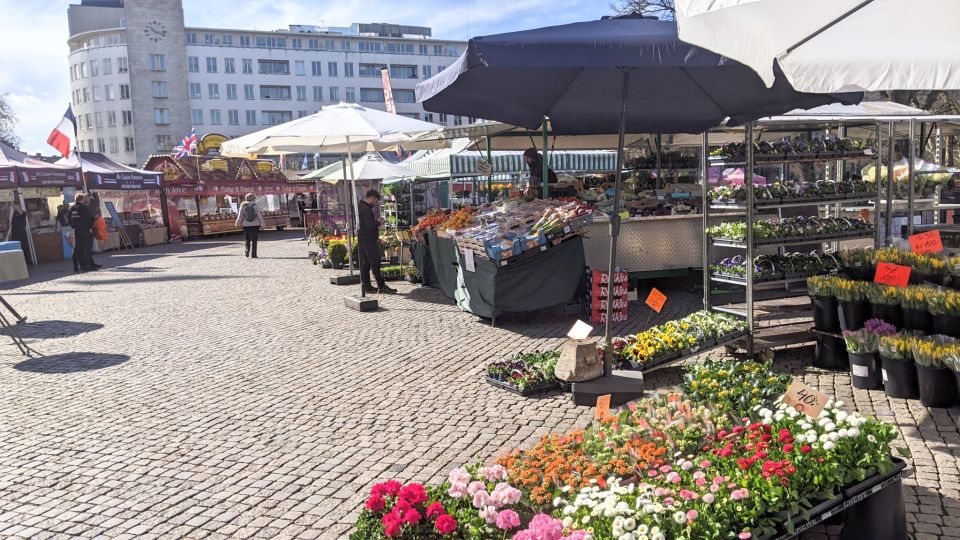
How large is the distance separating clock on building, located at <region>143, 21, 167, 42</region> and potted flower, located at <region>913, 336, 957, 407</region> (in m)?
88.1

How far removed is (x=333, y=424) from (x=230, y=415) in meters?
0.95

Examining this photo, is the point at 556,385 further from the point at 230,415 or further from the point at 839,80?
the point at 839,80

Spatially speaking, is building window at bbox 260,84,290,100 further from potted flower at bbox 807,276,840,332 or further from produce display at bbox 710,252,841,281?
potted flower at bbox 807,276,840,332

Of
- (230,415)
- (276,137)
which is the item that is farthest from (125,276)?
(230,415)

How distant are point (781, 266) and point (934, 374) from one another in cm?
216

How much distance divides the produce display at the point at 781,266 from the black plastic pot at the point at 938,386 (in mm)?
1949

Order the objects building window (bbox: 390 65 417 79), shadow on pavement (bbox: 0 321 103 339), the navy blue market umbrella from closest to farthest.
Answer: the navy blue market umbrella, shadow on pavement (bbox: 0 321 103 339), building window (bbox: 390 65 417 79)

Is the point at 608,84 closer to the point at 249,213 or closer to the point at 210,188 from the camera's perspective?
the point at 249,213

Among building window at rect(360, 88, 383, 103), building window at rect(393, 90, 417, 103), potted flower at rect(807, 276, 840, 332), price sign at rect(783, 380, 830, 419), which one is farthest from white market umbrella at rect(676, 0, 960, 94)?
building window at rect(393, 90, 417, 103)

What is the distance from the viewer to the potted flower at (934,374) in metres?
5.06

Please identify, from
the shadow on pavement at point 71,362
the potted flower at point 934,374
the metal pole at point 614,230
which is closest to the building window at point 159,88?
the shadow on pavement at point 71,362

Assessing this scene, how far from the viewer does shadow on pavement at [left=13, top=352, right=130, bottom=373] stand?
780 centimetres

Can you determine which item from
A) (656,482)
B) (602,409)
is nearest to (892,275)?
(602,409)

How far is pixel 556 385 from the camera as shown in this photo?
6219 mm
